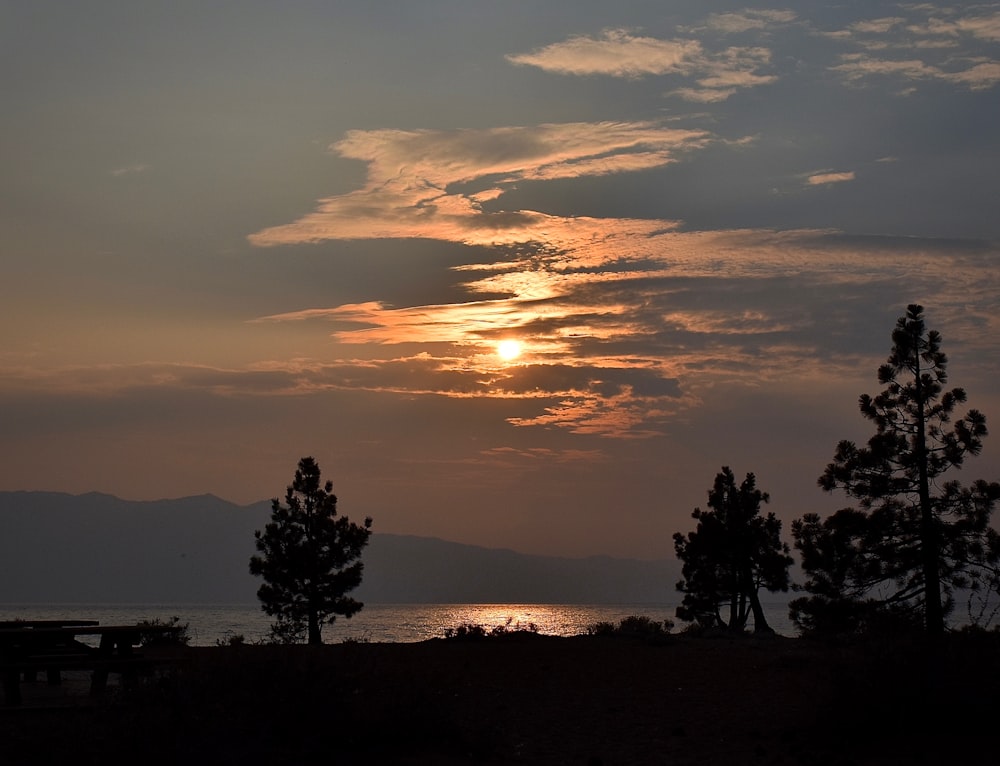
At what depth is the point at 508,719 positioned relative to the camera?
607 inches

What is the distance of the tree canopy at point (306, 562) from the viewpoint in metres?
35.9

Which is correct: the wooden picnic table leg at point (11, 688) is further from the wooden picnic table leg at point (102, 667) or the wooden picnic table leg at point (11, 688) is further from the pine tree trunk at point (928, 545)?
the pine tree trunk at point (928, 545)

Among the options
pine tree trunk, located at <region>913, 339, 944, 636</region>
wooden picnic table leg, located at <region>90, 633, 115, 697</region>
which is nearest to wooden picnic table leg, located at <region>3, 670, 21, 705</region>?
wooden picnic table leg, located at <region>90, 633, 115, 697</region>

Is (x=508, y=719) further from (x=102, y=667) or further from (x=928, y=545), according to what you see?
(x=928, y=545)

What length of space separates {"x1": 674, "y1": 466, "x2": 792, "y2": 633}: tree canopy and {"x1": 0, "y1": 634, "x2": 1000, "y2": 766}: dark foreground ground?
2308 cm

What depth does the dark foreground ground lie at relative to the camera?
12.0 metres

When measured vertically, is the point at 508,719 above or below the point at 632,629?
below

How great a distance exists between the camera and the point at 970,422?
969 inches

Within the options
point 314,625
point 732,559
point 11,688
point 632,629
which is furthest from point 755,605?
point 11,688

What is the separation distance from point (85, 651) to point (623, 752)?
9.52 m

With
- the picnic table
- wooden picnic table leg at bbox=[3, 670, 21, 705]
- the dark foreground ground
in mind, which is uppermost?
the picnic table

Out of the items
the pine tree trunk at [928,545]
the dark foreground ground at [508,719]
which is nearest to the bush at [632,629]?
the pine tree trunk at [928,545]

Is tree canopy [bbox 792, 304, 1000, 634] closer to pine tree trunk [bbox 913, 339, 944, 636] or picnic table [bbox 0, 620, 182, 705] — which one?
pine tree trunk [bbox 913, 339, 944, 636]

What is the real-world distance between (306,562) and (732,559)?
51.8 ft
